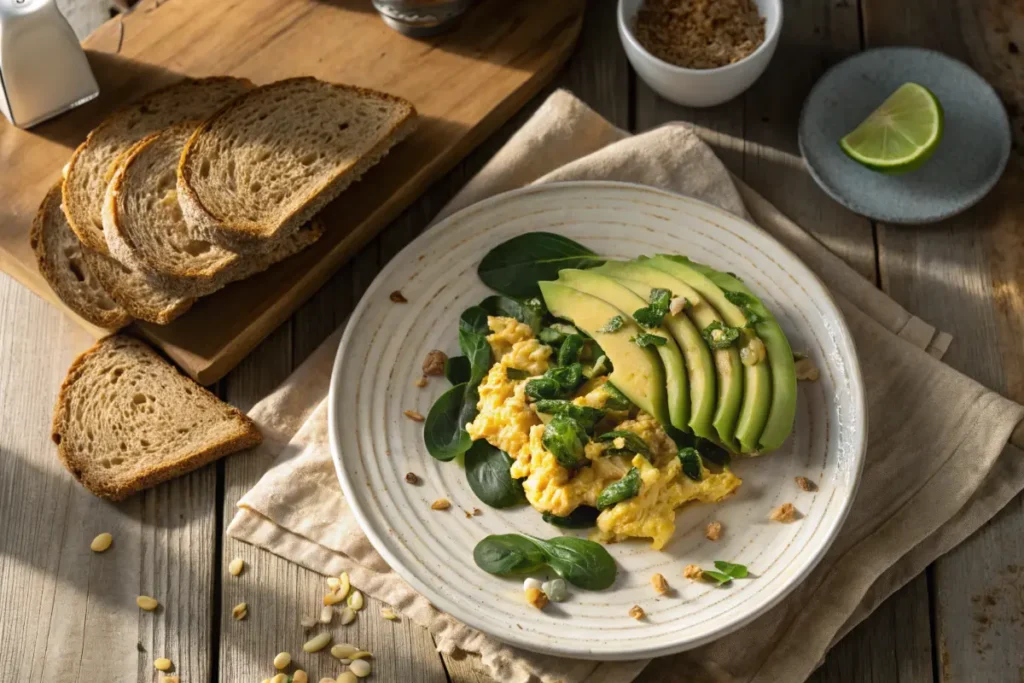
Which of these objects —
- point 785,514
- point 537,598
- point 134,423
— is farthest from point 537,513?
point 134,423

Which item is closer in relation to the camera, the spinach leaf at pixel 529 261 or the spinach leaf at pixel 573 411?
the spinach leaf at pixel 573 411

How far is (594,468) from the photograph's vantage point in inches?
118

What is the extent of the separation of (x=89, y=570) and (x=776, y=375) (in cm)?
211

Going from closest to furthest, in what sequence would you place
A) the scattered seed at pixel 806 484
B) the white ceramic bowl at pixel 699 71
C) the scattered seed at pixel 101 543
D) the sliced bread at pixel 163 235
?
the scattered seed at pixel 806 484 < the scattered seed at pixel 101 543 < the sliced bread at pixel 163 235 < the white ceramic bowl at pixel 699 71

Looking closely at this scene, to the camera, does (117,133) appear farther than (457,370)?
Yes

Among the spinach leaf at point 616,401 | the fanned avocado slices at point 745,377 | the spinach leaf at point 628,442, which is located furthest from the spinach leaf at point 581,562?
the fanned avocado slices at point 745,377

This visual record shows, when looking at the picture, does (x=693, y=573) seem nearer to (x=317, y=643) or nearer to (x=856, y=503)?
(x=856, y=503)

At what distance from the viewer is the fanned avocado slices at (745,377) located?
3049mm

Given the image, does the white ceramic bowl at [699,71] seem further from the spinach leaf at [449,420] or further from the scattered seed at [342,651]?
the scattered seed at [342,651]

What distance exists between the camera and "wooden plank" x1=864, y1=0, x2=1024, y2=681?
3.23 m

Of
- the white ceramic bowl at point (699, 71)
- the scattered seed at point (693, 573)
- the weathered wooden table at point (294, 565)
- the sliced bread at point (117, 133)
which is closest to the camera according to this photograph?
the scattered seed at point (693, 573)

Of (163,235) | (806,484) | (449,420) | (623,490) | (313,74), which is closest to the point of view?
(623,490)

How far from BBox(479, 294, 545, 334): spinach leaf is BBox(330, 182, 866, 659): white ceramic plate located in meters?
0.09

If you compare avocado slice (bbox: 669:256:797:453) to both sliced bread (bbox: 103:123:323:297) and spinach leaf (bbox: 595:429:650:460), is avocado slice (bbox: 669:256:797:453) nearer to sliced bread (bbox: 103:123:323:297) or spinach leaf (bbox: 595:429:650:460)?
spinach leaf (bbox: 595:429:650:460)
